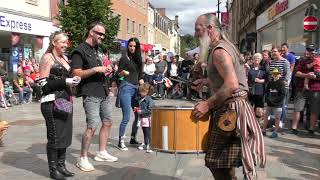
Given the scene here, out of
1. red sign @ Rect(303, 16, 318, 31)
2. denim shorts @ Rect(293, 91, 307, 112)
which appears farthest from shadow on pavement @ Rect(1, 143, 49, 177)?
red sign @ Rect(303, 16, 318, 31)

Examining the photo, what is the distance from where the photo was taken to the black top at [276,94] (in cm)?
994

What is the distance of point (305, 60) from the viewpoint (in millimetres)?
10344

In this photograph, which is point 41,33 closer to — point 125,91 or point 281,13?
point 281,13

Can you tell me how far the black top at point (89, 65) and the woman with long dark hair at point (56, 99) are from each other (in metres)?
0.19

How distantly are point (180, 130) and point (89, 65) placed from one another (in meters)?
2.32

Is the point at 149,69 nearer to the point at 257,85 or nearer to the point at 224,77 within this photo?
the point at 257,85

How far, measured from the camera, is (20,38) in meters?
25.1

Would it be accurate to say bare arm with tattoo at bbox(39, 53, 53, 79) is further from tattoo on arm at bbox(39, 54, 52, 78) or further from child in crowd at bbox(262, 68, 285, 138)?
child in crowd at bbox(262, 68, 285, 138)

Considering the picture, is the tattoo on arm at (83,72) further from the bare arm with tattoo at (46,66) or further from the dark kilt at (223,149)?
the dark kilt at (223,149)

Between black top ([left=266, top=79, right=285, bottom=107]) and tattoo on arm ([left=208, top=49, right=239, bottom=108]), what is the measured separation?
602 centimetres

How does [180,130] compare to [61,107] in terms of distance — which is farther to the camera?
[61,107]

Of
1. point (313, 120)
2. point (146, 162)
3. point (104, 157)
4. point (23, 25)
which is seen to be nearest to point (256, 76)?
point (313, 120)

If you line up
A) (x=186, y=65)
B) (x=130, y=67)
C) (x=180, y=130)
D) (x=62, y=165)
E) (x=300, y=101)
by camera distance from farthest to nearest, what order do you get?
(x=186, y=65) < (x=300, y=101) < (x=130, y=67) < (x=62, y=165) < (x=180, y=130)

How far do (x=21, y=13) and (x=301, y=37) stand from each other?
1315cm
